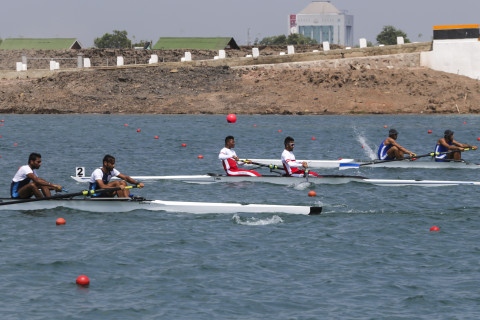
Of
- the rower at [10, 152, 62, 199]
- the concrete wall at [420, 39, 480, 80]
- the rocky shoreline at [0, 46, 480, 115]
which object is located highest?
the concrete wall at [420, 39, 480, 80]

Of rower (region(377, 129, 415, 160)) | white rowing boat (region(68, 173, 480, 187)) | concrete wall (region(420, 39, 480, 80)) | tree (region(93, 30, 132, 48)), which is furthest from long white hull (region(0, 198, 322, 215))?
tree (region(93, 30, 132, 48))

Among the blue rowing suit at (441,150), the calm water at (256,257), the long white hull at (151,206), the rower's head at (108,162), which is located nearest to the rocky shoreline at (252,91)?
the blue rowing suit at (441,150)

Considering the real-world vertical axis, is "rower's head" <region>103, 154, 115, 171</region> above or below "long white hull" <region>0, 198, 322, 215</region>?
above

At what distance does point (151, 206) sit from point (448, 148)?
13.8 metres

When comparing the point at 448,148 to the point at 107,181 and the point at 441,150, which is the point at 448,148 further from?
the point at 107,181

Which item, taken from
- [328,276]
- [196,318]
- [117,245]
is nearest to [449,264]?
[328,276]

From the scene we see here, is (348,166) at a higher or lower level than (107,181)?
lower

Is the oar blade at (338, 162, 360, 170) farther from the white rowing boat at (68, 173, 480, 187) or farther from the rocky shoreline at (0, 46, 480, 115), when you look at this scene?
the rocky shoreline at (0, 46, 480, 115)

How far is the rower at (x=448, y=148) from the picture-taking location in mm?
30281

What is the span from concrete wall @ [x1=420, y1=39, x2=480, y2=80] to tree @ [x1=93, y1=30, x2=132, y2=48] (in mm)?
85859

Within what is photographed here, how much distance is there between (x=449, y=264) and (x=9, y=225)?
10.2 m

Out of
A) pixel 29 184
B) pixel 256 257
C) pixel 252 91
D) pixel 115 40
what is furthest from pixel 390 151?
pixel 115 40

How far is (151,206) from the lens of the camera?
21.2 metres

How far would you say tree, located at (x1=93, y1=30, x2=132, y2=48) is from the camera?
154m
